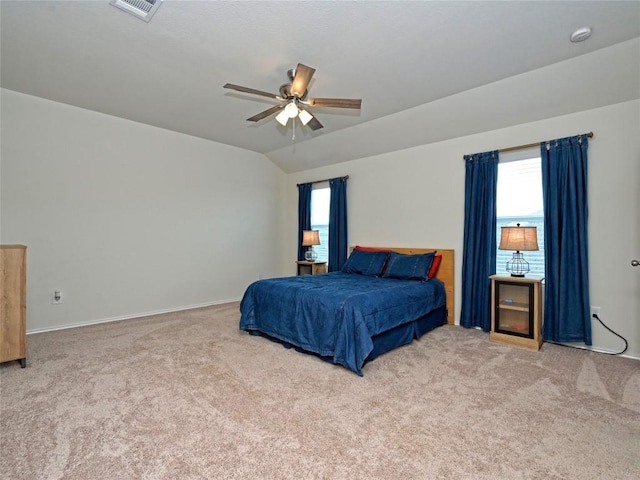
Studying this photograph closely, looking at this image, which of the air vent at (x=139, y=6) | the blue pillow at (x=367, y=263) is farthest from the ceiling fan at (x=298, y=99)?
the blue pillow at (x=367, y=263)

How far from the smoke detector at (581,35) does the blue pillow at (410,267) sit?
2.42 metres

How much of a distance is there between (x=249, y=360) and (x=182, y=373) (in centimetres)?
56

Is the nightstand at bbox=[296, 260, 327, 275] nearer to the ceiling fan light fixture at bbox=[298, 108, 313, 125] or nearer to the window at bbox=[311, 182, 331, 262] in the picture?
the window at bbox=[311, 182, 331, 262]

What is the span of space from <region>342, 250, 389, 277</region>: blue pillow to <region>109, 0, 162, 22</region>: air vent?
3.46m

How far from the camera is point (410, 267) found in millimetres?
3951

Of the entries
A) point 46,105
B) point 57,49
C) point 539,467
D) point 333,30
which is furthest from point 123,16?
point 539,467

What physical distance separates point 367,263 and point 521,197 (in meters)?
2.01

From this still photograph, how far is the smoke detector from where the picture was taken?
2.39m

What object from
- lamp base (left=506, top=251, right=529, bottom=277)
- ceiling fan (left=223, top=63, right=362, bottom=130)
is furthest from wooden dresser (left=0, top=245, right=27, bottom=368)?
lamp base (left=506, top=251, right=529, bottom=277)

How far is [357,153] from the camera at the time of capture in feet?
16.8

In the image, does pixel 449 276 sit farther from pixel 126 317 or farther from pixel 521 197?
pixel 126 317

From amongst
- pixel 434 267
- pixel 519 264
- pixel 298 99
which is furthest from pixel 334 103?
pixel 519 264

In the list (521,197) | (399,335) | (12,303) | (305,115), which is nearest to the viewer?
(12,303)

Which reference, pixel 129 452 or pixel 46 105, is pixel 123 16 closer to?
pixel 46 105
